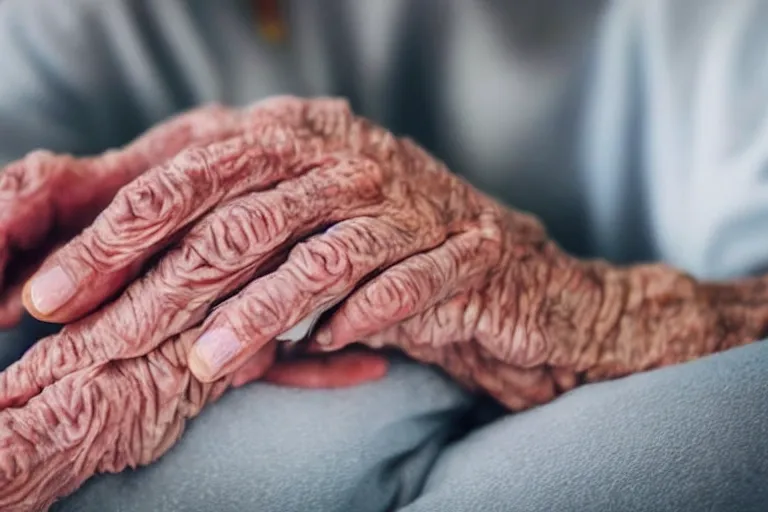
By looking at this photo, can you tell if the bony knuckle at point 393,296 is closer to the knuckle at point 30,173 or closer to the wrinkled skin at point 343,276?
the wrinkled skin at point 343,276

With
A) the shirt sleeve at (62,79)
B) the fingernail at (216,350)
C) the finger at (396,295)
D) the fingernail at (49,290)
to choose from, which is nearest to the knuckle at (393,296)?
the finger at (396,295)

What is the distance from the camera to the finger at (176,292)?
0.61 meters

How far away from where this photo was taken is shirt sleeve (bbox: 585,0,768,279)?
0.87 meters

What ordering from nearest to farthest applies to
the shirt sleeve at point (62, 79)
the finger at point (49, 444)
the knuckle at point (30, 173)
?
the finger at point (49, 444)
the knuckle at point (30, 173)
the shirt sleeve at point (62, 79)

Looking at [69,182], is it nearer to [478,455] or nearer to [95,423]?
[95,423]

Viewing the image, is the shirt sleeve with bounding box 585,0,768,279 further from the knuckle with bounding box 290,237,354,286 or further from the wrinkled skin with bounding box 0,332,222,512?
the wrinkled skin with bounding box 0,332,222,512

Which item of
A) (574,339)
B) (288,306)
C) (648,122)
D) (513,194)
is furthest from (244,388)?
(648,122)

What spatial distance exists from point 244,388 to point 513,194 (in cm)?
41

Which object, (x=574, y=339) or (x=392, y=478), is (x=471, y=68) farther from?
(x=392, y=478)

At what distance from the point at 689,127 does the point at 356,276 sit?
43 centimetres

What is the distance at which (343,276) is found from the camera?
0.65 m

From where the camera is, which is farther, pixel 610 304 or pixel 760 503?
pixel 610 304

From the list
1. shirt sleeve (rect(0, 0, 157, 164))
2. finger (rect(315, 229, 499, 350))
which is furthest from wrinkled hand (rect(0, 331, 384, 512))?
shirt sleeve (rect(0, 0, 157, 164))

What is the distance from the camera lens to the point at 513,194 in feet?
3.14
